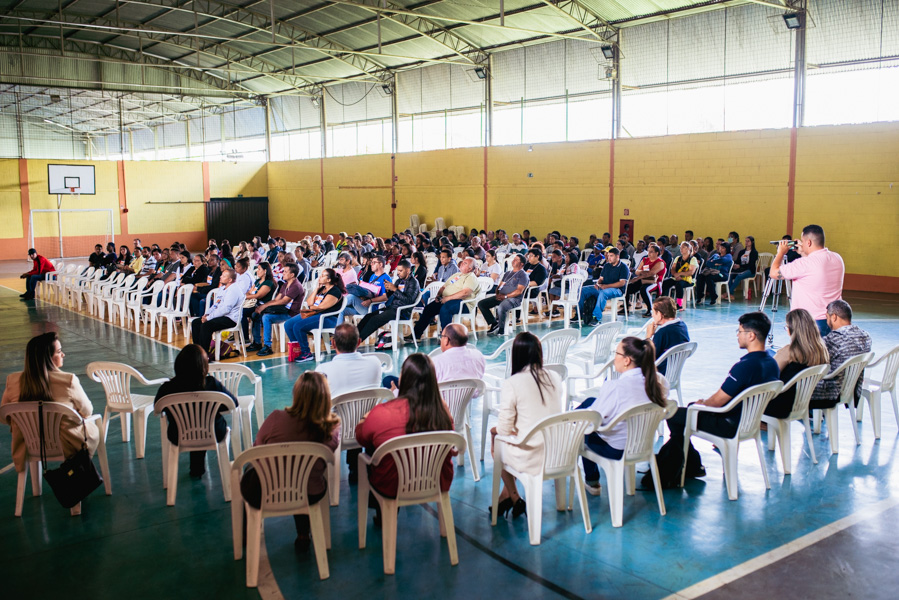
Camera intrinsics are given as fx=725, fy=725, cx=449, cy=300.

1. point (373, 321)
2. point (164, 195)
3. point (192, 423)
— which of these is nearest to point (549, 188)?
point (373, 321)

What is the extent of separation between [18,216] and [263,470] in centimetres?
2242


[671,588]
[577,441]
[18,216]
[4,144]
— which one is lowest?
[671,588]

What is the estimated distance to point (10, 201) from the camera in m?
21.6

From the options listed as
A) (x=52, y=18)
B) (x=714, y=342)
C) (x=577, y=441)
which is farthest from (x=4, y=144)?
(x=577, y=441)

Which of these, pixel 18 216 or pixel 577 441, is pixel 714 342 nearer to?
pixel 577 441

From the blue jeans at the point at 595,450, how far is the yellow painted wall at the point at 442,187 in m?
15.7

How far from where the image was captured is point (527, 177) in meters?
18.1

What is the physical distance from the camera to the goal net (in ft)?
72.9

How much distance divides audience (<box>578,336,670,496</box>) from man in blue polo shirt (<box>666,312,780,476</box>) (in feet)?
1.63

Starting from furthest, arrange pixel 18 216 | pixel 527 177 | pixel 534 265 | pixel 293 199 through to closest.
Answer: pixel 293 199 → pixel 18 216 → pixel 527 177 → pixel 534 265

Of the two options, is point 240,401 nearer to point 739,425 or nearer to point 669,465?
point 669,465

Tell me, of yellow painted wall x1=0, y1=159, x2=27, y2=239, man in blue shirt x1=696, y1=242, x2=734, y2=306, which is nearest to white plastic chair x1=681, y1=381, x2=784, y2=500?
man in blue shirt x1=696, y1=242, x2=734, y2=306

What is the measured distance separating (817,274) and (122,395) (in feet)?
16.6

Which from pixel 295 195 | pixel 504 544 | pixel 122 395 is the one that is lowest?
pixel 504 544
